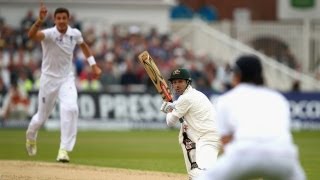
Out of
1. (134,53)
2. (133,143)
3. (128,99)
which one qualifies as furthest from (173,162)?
(134,53)

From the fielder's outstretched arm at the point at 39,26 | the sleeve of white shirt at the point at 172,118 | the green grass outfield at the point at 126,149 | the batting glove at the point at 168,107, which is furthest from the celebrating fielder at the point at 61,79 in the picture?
the sleeve of white shirt at the point at 172,118

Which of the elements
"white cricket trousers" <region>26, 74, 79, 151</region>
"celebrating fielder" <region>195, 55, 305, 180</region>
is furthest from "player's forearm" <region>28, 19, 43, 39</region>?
"celebrating fielder" <region>195, 55, 305, 180</region>

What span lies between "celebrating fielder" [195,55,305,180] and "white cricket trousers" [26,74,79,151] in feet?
27.5

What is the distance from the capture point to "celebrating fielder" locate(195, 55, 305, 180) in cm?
785

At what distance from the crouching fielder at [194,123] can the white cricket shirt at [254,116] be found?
4329 millimetres

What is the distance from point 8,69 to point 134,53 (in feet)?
15.3

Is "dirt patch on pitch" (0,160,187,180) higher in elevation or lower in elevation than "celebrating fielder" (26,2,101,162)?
lower

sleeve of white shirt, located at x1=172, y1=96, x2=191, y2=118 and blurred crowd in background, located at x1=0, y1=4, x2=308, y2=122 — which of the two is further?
blurred crowd in background, located at x1=0, y1=4, x2=308, y2=122

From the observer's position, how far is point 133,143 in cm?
2498

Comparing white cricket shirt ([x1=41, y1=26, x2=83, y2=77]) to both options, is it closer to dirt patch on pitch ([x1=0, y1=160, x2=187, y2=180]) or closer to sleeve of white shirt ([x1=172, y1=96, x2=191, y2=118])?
dirt patch on pitch ([x1=0, y1=160, x2=187, y2=180])

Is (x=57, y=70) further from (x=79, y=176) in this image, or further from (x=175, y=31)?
(x=175, y=31)

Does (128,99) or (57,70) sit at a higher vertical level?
(57,70)

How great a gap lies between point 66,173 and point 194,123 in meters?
2.92

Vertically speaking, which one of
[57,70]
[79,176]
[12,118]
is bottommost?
[12,118]
